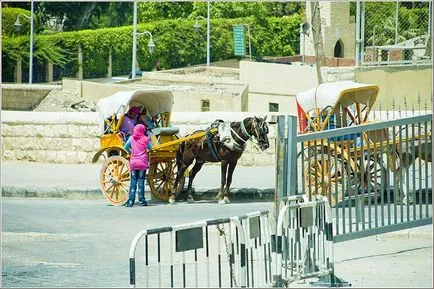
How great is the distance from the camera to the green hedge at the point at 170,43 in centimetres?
6506

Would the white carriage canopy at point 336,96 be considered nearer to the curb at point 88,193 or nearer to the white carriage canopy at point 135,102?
the curb at point 88,193

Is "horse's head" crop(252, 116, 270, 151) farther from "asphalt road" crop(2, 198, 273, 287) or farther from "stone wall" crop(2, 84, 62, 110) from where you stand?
"stone wall" crop(2, 84, 62, 110)

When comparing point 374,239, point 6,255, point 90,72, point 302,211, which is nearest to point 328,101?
point 374,239

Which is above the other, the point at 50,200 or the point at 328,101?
the point at 328,101

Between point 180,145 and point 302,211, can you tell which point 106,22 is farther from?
point 302,211

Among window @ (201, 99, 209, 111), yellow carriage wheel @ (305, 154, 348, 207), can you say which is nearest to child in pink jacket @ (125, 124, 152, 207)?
yellow carriage wheel @ (305, 154, 348, 207)

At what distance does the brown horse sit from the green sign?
4203 cm

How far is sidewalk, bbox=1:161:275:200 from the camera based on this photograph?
878 inches

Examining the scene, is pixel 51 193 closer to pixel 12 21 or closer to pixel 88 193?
pixel 88 193

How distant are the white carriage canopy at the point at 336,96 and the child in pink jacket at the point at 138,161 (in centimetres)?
281

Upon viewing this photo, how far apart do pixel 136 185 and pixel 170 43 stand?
46520mm

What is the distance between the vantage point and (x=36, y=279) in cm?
1390

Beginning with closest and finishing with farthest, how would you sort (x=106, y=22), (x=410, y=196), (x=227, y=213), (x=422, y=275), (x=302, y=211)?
(x=302, y=211) < (x=422, y=275) < (x=410, y=196) < (x=227, y=213) < (x=106, y=22)

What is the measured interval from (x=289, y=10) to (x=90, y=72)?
12.0 metres
